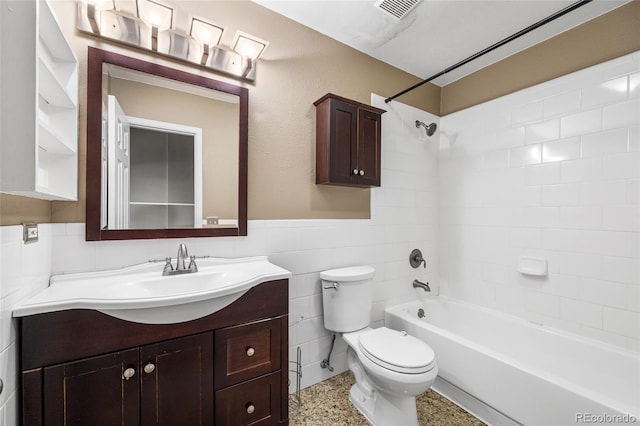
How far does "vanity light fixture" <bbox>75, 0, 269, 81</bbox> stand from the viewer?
1.27 metres

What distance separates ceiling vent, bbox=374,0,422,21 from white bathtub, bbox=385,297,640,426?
2.09 metres

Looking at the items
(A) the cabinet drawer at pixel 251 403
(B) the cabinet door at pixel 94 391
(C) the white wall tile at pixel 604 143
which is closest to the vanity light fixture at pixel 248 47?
(B) the cabinet door at pixel 94 391

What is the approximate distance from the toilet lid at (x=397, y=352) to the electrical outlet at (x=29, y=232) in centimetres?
160

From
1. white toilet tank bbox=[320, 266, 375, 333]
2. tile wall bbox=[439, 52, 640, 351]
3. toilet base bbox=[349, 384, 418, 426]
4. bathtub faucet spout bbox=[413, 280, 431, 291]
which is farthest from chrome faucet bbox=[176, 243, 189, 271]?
tile wall bbox=[439, 52, 640, 351]

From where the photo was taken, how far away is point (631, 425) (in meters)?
1.12

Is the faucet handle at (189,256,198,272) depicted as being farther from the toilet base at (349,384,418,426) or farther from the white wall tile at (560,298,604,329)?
the white wall tile at (560,298,604,329)

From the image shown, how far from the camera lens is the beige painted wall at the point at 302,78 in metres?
1.66

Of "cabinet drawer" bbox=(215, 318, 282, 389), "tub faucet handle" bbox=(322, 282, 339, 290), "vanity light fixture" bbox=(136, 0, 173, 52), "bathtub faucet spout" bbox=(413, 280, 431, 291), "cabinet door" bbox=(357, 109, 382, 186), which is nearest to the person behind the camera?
"cabinet drawer" bbox=(215, 318, 282, 389)

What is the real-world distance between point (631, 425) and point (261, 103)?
92.0 inches

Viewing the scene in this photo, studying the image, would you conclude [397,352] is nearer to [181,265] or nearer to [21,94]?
[181,265]

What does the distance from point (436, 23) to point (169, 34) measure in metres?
1.67

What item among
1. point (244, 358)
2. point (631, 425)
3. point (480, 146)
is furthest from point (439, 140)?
point (244, 358)

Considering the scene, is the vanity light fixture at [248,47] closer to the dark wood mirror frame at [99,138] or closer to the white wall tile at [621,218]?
the dark wood mirror frame at [99,138]

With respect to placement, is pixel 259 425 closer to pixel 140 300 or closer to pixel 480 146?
pixel 140 300
